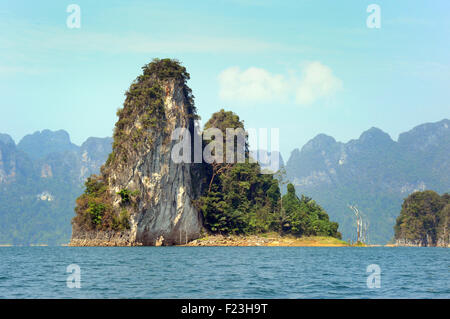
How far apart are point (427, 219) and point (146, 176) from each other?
68.3 meters

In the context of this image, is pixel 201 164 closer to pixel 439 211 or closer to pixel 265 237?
pixel 265 237

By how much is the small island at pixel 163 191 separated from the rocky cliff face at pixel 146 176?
0.11 metres

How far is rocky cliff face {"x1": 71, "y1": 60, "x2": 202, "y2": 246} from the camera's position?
68.1m

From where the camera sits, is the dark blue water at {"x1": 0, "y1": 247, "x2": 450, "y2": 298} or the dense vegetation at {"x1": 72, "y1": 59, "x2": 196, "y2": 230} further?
the dense vegetation at {"x1": 72, "y1": 59, "x2": 196, "y2": 230}

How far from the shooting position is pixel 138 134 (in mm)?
69000

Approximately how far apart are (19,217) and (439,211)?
14458 centimetres

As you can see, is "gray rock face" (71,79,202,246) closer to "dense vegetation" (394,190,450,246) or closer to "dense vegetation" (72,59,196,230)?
"dense vegetation" (72,59,196,230)

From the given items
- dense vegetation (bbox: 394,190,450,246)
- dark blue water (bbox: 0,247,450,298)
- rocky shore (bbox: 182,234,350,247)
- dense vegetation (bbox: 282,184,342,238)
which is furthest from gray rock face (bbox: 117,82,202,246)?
dense vegetation (bbox: 394,190,450,246)

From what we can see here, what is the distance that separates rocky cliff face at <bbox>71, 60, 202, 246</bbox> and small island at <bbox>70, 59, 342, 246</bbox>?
0.37 feet

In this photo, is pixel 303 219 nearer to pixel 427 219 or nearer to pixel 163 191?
pixel 163 191

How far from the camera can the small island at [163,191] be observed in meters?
68.3

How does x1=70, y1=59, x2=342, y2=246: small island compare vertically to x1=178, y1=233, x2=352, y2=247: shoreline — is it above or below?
above
